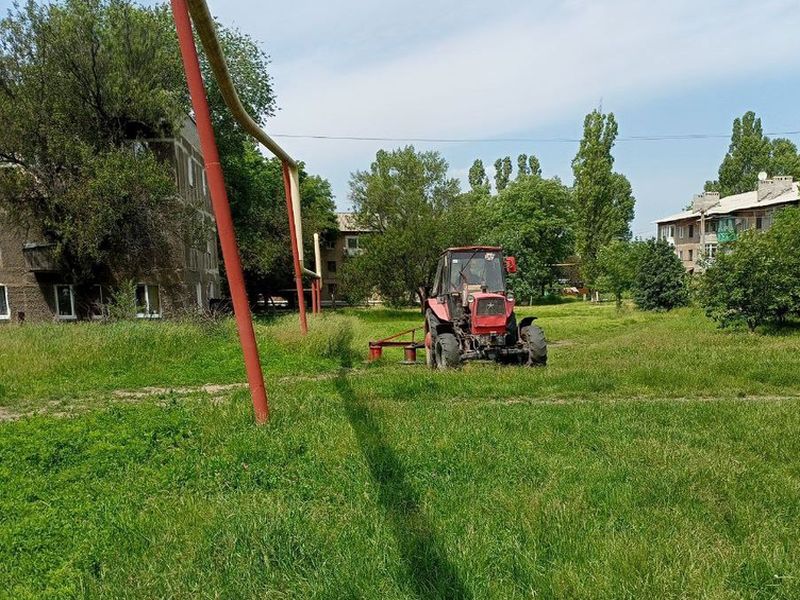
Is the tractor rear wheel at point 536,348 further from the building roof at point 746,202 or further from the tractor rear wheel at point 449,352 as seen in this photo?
the building roof at point 746,202

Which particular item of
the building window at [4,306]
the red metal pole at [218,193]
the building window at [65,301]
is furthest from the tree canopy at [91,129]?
the red metal pole at [218,193]

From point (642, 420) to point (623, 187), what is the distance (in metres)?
73.1

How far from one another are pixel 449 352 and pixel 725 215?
4907 cm

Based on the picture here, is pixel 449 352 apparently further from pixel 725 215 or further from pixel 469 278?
pixel 725 215

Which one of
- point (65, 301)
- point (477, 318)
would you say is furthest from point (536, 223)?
point (477, 318)

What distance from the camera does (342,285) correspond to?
40281 millimetres

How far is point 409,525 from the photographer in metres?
3.99

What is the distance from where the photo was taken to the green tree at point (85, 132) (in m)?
19.2

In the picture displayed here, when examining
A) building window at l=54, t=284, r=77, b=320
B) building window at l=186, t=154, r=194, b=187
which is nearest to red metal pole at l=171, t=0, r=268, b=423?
building window at l=54, t=284, r=77, b=320

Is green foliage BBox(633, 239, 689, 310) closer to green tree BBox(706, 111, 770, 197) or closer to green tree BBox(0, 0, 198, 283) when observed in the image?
green tree BBox(0, 0, 198, 283)

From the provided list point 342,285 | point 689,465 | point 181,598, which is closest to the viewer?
point 181,598

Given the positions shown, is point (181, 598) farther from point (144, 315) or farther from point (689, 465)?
point (144, 315)

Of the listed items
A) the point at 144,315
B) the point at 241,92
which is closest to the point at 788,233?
the point at 144,315

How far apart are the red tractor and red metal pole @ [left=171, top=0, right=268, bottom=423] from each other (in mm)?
5325
